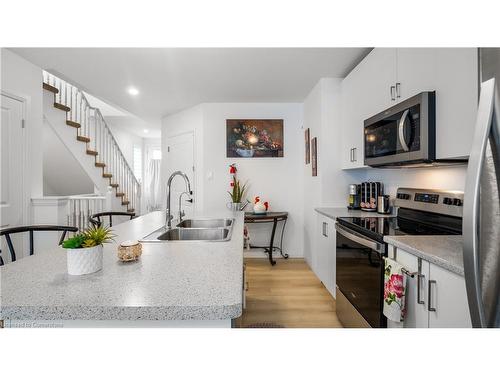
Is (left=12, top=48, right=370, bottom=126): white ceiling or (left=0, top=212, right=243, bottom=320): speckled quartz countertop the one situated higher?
(left=12, top=48, right=370, bottom=126): white ceiling

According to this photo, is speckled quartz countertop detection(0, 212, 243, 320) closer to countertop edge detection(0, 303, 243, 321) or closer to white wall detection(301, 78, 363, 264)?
countertop edge detection(0, 303, 243, 321)

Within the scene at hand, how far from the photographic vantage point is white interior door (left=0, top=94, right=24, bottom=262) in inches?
94.3

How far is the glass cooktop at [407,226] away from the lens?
1.59 meters

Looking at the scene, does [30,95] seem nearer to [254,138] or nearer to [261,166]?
[254,138]

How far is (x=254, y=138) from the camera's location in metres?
4.15

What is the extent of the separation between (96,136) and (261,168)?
308cm

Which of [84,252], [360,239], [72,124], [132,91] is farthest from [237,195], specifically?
[84,252]

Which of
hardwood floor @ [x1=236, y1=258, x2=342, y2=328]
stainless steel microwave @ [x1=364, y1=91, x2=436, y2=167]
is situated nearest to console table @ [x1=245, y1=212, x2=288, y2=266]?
hardwood floor @ [x1=236, y1=258, x2=342, y2=328]

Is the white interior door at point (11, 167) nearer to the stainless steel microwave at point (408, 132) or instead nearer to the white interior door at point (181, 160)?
the white interior door at point (181, 160)

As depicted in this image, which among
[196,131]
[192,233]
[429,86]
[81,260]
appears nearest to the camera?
[81,260]

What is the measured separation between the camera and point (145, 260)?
40.5 inches

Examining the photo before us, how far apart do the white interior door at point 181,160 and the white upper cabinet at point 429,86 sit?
8.55 ft
